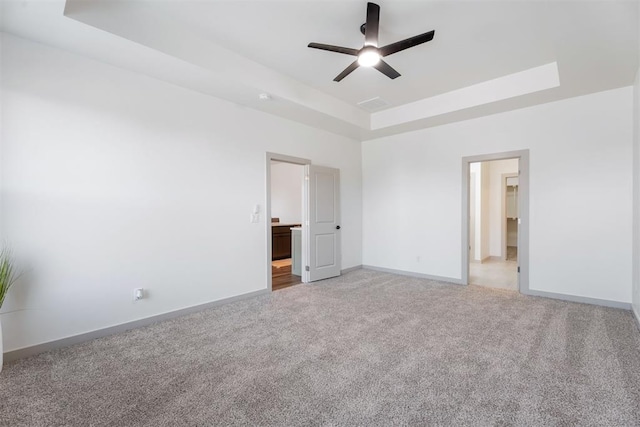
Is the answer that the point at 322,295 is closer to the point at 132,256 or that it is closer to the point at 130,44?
the point at 132,256

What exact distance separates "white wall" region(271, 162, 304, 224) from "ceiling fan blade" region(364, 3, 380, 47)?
6.00 metres

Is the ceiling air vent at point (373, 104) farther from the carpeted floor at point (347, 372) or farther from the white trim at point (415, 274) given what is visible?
the carpeted floor at point (347, 372)

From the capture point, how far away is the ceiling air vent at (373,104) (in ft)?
15.7

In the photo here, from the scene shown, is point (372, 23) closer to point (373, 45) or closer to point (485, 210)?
point (373, 45)

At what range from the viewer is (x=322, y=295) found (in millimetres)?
4379

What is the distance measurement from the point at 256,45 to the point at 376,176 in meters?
3.58

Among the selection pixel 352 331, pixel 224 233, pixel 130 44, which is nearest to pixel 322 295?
pixel 352 331

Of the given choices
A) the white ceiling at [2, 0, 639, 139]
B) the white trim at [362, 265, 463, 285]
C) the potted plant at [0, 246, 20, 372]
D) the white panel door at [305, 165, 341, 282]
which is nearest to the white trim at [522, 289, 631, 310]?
the white trim at [362, 265, 463, 285]

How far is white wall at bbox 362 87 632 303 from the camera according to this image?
3727 mm

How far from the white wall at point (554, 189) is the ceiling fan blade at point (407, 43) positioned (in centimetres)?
282

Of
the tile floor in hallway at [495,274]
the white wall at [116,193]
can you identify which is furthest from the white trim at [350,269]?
the tile floor in hallway at [495,274]

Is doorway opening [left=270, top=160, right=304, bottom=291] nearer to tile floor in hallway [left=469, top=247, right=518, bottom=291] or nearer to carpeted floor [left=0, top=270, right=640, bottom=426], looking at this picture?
carpeted floor [left=0, top=270, right=640, bottom=426]

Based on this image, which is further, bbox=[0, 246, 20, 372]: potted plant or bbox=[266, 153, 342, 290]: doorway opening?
bbox=[266, 153, 342, 290]: doorway opening

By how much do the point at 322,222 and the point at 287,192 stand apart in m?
3.70
